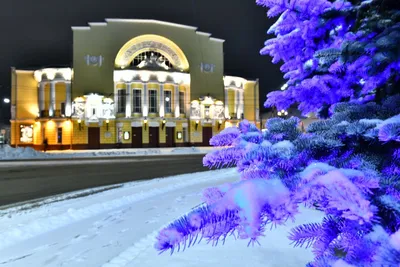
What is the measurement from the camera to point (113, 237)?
548 cm

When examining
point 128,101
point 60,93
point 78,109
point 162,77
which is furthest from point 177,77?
point 60,93

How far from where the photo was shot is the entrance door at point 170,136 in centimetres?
4434

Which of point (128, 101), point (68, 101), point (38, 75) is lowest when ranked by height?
point (128, 101)

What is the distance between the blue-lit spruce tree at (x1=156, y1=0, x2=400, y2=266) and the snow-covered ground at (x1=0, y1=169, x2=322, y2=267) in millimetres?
2210

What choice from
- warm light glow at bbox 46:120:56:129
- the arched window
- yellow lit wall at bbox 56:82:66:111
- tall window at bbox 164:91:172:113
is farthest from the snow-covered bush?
yellow lit wall at bbox 56:82:66:111

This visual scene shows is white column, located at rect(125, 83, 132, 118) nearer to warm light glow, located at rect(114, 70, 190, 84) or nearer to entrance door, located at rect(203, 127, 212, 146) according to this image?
warm light glow, located at rect(114, 70, 190, 84)

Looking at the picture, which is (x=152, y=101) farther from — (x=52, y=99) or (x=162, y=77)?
(x=52, y=99)

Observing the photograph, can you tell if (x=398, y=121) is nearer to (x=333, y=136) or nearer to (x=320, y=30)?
(x=333, y=136)

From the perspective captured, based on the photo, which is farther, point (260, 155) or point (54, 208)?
point (54, 208)

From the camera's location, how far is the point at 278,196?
4.87 feet

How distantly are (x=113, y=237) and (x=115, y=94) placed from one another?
39185mm

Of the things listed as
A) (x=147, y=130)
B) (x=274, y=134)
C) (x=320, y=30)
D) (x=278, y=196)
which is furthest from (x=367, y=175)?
(x=147, y=130)

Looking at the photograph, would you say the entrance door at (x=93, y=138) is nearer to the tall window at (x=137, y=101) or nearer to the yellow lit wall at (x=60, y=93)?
the yellow lit wall at (x=60, y=93)

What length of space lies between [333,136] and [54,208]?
7.60 meters
